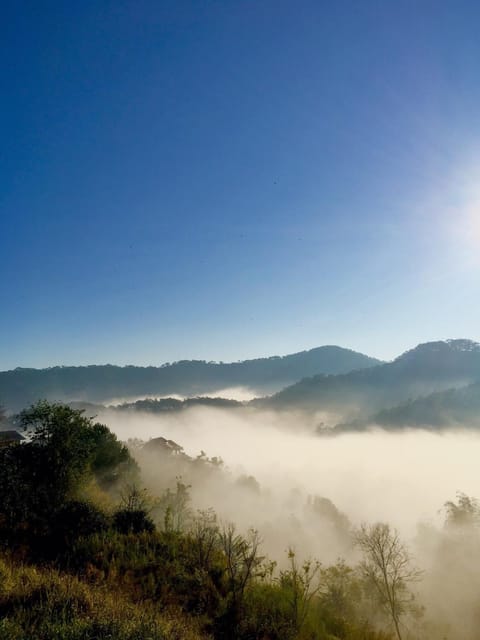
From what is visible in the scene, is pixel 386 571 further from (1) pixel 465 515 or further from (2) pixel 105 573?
(2) pixel 105 573

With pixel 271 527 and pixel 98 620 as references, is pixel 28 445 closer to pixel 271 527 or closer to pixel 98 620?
pixel 98 620

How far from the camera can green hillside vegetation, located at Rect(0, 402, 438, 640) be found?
836 centimetres

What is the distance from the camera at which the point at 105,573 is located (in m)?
13.3

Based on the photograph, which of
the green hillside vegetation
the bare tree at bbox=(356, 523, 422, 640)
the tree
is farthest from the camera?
the tree

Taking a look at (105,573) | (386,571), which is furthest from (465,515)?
(105,573)

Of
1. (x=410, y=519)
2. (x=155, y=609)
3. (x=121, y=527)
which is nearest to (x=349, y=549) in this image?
(x=121, y=527)

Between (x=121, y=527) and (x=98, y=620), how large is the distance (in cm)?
1180

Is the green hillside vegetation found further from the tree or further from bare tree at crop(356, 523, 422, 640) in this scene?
the tree

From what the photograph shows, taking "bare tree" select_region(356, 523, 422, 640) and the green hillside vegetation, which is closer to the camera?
the green hillside vegetation

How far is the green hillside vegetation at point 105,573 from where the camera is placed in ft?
27.4

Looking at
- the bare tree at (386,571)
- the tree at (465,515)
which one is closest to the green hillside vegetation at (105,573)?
the bare tree at (386,571)

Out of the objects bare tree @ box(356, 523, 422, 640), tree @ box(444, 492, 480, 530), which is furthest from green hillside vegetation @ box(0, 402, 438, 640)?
tree @ box(444, 492, 480, 530)

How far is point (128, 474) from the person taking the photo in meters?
42.3

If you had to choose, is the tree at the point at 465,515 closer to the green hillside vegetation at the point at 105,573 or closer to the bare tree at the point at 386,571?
the bare tree at the point at 386,571
